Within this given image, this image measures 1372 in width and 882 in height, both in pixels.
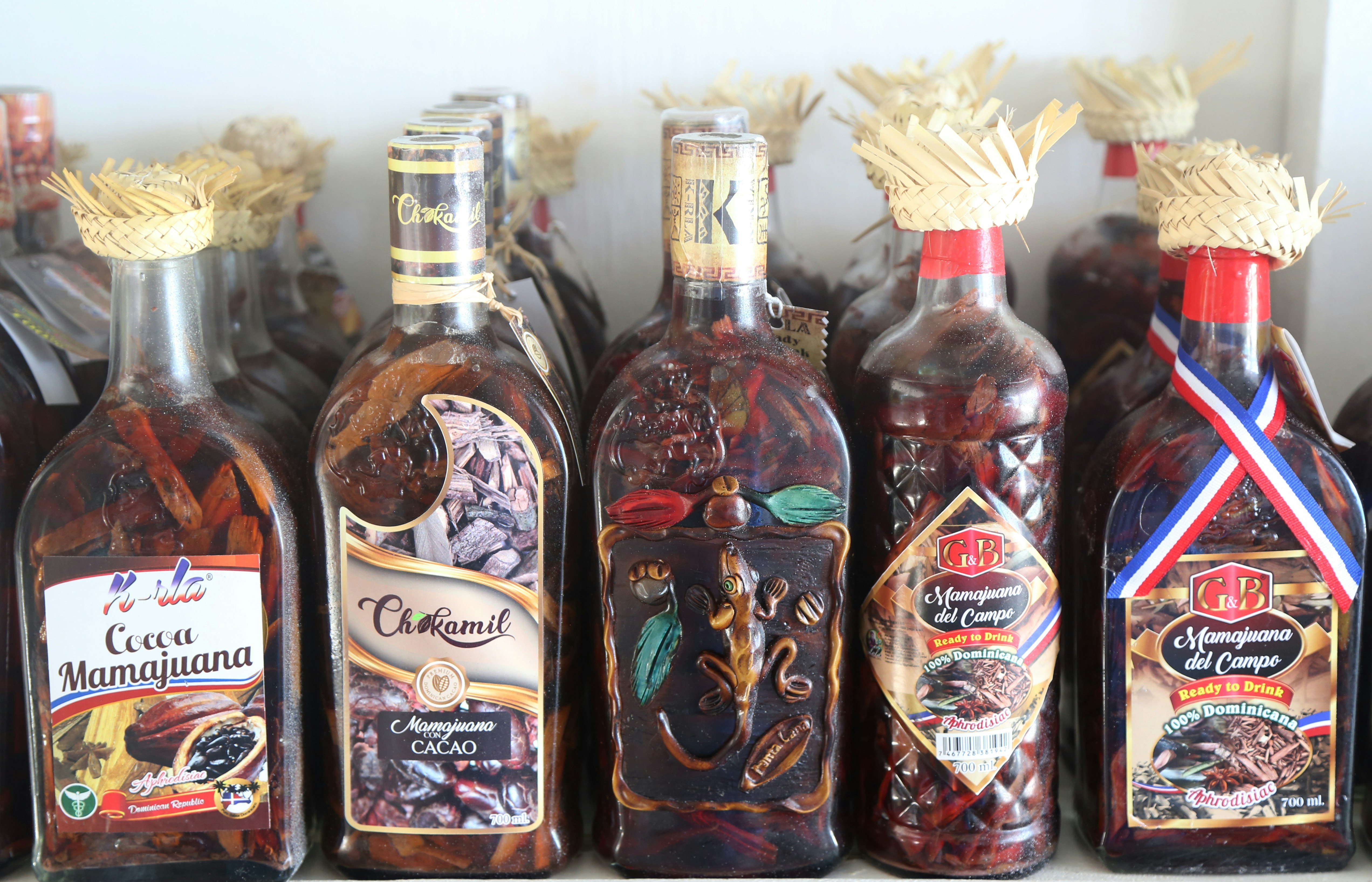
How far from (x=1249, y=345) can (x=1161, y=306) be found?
0.55 feet

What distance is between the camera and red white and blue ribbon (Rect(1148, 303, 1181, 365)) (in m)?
1.01

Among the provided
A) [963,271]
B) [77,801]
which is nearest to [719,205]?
[963,271]

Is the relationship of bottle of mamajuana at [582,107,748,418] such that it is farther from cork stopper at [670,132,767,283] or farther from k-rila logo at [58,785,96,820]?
k-rila logo at [58,785,96,820]

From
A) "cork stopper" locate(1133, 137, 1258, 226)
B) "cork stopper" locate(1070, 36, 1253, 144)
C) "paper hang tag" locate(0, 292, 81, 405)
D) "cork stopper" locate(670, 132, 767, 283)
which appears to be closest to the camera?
"cork stopper" locate(670, 132, 767, 283)

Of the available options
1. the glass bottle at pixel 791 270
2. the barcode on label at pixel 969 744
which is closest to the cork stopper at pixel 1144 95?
the glass bottle at pixel 791 270

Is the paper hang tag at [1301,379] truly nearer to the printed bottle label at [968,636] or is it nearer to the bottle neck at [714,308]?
the printed bottle label at [968,636]

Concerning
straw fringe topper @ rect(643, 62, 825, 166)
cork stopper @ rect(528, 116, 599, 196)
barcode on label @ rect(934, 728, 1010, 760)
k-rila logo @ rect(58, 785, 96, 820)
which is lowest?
k-rila logo @ rect(58, 785, 96, 820)

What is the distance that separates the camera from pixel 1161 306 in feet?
3.36

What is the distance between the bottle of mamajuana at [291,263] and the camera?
1143 millimetres

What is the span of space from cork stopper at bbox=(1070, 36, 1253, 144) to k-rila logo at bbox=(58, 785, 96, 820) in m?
1.05

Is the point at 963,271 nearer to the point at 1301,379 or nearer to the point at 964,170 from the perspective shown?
the point at 964,170

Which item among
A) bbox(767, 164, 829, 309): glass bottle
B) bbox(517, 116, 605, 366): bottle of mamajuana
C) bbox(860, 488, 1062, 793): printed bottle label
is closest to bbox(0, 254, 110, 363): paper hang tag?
bbox(517, 116, 605, 366): bottle of mamajuana

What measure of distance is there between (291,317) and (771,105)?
1.71ft

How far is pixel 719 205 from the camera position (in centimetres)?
80
